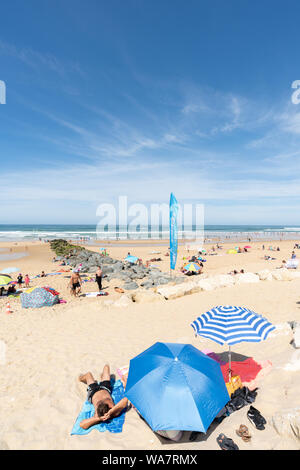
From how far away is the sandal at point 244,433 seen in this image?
141 inches

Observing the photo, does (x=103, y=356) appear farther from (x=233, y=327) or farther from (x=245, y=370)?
(x=233, y=327)

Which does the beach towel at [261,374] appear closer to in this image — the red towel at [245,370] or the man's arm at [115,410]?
the red towel at [245,370]

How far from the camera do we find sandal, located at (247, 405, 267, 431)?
3.77 m

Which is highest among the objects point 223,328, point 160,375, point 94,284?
point 223,328

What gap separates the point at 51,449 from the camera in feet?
12.9

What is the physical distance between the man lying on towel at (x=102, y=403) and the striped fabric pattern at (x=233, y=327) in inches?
83.2

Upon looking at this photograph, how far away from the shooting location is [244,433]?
11.9 feet

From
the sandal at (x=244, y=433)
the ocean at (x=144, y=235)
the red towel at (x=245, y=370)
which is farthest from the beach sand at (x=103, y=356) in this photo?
the ocean at (x=144, y=235)

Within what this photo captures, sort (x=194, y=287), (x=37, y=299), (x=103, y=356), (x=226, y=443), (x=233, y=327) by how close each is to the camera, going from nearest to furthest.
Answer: (x=226, y=443) < (x=233, y=327) < (x=103, y=356) < (x=37, y=299) < (x=194, y=287)

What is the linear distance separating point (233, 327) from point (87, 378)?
11.4 feet

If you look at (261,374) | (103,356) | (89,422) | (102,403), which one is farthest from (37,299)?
(261,374)

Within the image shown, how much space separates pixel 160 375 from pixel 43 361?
14.8 feet
